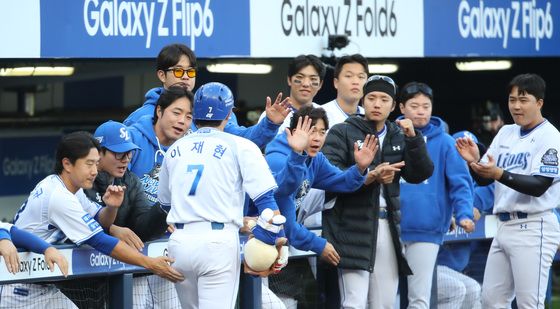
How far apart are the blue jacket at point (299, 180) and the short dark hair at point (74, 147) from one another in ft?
3.19

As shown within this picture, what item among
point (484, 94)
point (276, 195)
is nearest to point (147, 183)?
point (276, 195)

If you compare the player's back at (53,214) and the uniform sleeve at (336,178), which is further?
the uniform sleeve at (336,178)

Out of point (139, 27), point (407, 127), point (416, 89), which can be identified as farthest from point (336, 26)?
point (407, 127)

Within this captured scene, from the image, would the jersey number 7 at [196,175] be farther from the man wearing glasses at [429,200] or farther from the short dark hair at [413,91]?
the short dark hair at [413,91]

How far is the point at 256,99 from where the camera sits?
12.8m

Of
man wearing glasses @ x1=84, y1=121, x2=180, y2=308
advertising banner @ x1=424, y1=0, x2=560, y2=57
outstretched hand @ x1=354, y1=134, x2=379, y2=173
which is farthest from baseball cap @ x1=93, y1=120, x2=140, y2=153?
advertising banner @ x1=424, y1=0, x2=560, y2=57

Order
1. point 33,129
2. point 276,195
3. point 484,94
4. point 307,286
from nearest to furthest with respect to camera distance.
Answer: point 276,195, point 307,286, point 33,129, point 484,94

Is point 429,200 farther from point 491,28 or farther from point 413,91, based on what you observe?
point 491,28

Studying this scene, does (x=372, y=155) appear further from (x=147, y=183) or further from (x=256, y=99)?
(x=256, y=99)

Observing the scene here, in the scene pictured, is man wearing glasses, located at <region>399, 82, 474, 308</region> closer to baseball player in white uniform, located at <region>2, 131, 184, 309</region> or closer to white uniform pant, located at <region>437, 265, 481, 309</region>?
white uniform pant, located at <region>437, 265, 481, 309</region>

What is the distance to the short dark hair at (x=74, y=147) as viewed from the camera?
A: 18.1 ft

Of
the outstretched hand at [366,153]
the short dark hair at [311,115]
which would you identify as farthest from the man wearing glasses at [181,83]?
the outstretched hand at [366,153]

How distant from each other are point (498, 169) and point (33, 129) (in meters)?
5.68

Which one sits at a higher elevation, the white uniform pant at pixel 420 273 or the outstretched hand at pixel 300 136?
the outstretched hand at pixel 300 136
